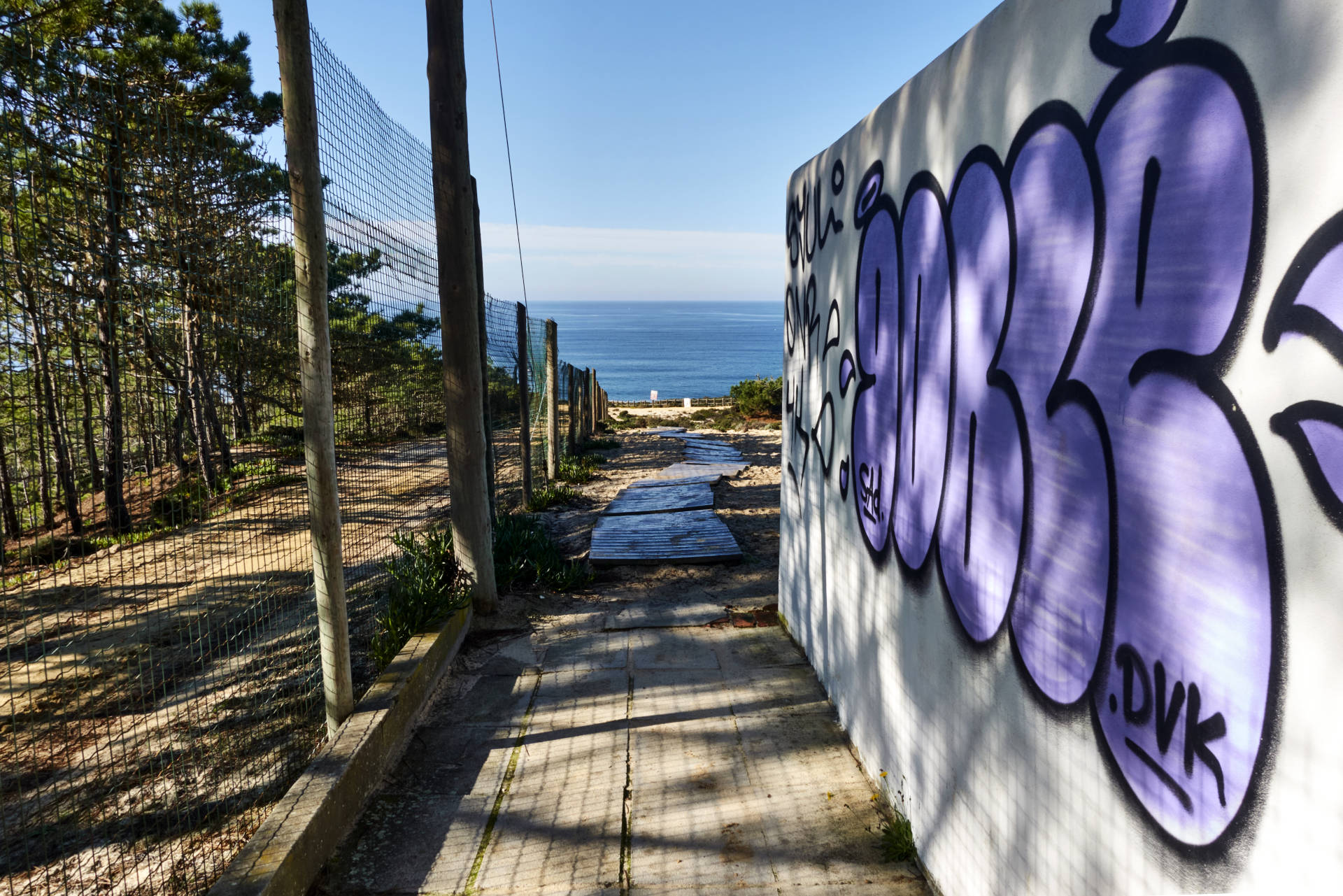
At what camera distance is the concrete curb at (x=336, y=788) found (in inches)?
98.7

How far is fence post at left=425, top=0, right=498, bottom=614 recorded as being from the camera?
496 centimetres

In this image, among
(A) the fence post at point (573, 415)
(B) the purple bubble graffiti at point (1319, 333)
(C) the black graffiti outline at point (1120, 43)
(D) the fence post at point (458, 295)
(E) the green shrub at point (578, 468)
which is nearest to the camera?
(B) the purple bubble graffiti at point (1319, 333)

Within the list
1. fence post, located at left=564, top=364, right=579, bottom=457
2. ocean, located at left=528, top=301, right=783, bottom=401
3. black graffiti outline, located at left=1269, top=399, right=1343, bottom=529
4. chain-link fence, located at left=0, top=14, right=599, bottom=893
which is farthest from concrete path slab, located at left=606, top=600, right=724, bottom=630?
ocean, located at left=528, top=301, right=783, bottom=401

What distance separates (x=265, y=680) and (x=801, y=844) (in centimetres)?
249

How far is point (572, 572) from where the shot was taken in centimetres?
613

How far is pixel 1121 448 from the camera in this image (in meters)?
1.64

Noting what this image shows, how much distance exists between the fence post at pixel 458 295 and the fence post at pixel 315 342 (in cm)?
176

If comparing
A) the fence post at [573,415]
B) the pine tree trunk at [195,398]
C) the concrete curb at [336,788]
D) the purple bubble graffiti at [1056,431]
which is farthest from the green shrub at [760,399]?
the purple bubble graffiti at [1056,431]

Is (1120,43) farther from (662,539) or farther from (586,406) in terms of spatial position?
(586,406)

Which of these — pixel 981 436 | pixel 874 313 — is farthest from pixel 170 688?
pixel 981 436

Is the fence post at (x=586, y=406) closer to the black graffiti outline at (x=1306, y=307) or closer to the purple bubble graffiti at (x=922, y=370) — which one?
the purple bubble graffiti at (x=922, y=370)

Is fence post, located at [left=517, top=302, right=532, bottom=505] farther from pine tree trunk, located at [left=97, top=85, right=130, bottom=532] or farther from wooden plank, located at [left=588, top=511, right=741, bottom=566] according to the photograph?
pine tree trunk, located at [left=97, top=85, right=130, bottom=532]

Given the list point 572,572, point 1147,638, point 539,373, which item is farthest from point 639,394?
point 1147,638

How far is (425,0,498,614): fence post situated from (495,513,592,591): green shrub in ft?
2.35
